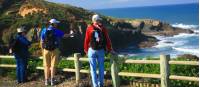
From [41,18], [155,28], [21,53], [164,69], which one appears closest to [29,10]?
[41,18]

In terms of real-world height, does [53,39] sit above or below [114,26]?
above

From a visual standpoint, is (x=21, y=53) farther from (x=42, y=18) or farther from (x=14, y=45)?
(x=42, y=18)

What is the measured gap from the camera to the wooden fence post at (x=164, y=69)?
12273 millimetres

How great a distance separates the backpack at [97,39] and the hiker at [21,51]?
3.49 m

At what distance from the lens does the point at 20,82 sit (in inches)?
627

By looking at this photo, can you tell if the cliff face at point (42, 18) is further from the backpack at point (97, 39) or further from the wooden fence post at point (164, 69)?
the wooden fence post at point (164, 69)

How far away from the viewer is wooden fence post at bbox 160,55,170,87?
12.3m

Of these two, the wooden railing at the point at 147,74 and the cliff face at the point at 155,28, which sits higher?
the wooden railing at the point at 147,74

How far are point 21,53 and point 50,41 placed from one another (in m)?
1.82

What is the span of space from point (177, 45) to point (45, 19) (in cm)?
2977

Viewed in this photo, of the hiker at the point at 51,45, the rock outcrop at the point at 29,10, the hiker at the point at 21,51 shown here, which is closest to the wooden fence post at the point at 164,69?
the hiker at the point at 51,45

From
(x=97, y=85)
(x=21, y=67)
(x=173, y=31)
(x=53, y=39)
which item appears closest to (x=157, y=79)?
(x=97, y=85)

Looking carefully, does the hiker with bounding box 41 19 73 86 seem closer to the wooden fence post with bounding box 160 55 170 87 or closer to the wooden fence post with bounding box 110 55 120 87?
the wooden fence post with bounding box 110 55 120 87

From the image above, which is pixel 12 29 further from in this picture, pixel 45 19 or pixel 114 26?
pixel 114 26
